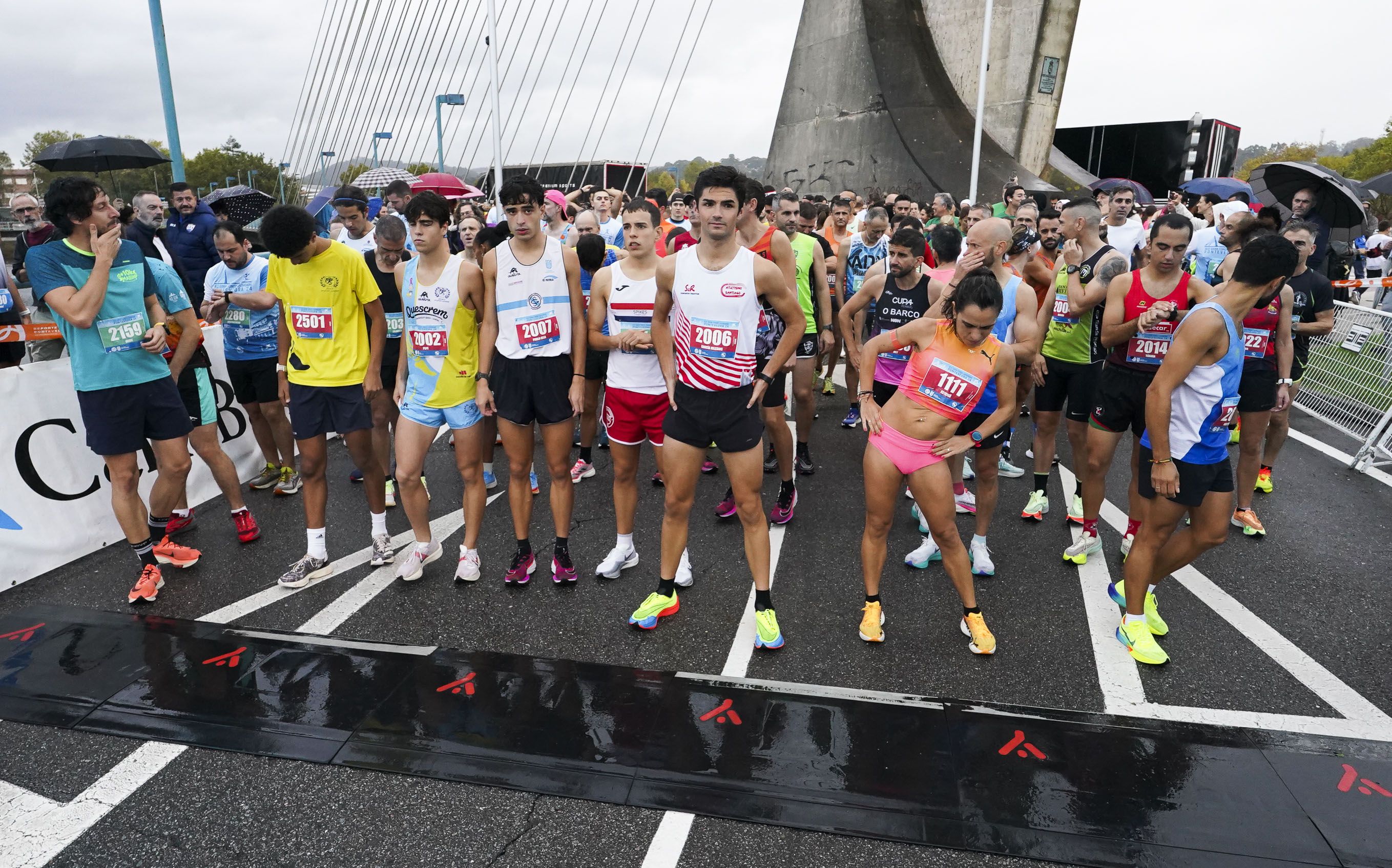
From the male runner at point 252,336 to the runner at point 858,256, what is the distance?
4759 mm

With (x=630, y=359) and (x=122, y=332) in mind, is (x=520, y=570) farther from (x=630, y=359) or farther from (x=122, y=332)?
(x=122, y=332)

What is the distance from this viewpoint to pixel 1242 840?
250 cm

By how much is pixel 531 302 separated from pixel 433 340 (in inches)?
Answer: 24.4

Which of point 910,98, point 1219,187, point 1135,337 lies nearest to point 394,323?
point 1135,337

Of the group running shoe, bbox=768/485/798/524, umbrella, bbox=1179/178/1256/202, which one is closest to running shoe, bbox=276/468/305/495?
running shoe, bbox=768/485/798/524

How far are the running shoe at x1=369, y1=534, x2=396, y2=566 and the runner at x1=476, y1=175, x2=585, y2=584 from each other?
38.7 inches

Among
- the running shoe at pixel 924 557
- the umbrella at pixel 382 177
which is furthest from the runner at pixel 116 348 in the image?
the umbrella at pixel 382 177

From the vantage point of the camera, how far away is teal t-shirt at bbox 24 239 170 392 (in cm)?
398

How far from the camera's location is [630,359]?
411 centimetres

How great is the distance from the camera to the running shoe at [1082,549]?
4.63 m

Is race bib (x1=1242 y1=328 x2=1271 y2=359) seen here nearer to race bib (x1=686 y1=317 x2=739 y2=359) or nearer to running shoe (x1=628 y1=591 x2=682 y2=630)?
race bib (x1=686 y1=317 x2=739 y2=359)

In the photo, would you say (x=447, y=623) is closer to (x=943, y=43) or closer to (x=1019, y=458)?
(x=1019, y=458)

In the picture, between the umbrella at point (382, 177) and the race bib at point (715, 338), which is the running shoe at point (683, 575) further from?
the umbrella at point (382, 177)

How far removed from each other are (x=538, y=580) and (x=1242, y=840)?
11.1 feet
